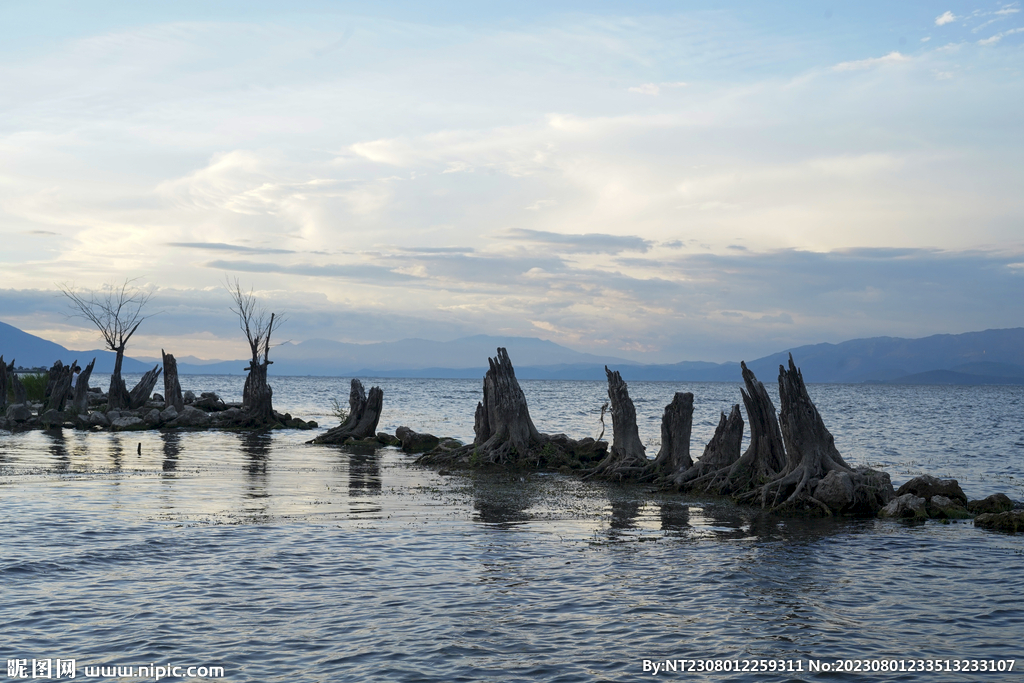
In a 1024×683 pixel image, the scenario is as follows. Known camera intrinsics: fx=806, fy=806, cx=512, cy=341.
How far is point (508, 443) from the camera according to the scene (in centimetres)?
3177

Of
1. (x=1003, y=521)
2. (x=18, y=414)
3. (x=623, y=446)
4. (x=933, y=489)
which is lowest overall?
(x=1003, y=521)

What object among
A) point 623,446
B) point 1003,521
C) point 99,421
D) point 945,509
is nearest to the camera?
point 1003,521

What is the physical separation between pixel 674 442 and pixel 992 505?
30.7 ft

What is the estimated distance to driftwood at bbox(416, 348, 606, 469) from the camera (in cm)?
3130

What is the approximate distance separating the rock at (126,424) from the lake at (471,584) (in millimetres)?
22996

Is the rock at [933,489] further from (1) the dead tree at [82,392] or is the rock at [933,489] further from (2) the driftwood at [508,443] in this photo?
(1) the dead tree at [82,392]

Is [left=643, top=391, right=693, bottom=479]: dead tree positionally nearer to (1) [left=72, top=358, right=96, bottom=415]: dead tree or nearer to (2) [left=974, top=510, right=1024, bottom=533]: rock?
(2) [left=974, top=510, right=1024, bottom=533]: rock

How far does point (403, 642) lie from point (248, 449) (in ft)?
93.9

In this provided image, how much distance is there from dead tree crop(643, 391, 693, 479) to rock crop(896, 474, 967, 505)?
6712 millimetres

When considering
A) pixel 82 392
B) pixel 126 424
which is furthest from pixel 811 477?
pixel 82 392

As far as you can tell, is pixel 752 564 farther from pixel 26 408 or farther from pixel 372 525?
pixel 26 408

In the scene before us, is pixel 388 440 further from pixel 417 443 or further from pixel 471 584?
pixel 471 584

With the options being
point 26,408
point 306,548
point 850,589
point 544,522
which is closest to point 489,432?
point 544,522

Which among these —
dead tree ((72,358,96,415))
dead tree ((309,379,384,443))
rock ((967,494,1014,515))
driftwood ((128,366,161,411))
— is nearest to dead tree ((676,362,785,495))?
rock ((967,494,1014,515))
